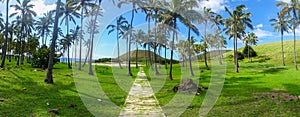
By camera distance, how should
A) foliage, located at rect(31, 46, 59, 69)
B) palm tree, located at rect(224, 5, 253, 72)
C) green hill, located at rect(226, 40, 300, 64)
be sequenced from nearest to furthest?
foliage, located at rect(31, 46, 59, 69) < palm tree, located at rect(224, 5, 253, 72) < green hill, located at rect(226, 40, 300, 64)

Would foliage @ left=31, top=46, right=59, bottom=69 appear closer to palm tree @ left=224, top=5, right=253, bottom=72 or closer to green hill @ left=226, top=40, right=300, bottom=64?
palm tree @ left=224, top=5, right=253, bottom=72

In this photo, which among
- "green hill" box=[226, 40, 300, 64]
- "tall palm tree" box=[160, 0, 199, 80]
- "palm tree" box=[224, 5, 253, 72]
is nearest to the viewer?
"tall palm tree" box=[160, 0, 199, 80]

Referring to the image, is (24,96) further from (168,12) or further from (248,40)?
(248,40)

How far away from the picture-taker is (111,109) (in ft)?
44.6

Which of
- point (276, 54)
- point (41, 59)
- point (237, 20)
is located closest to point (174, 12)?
point (237, 20)

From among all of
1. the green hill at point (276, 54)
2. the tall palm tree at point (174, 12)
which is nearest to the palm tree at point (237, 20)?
the tall palm tree at point (174, 12)

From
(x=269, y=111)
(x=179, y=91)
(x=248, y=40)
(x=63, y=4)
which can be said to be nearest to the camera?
(x=269, y=111)

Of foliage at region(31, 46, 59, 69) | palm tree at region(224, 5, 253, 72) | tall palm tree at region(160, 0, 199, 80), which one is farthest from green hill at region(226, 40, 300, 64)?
foliage at region(31, 46, 59, 69)

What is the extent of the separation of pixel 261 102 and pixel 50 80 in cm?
1875

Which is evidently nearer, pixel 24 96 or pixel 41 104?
pixel 41 104

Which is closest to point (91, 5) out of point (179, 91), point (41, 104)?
point (179, 91)

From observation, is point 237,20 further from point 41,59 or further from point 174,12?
point 41,59

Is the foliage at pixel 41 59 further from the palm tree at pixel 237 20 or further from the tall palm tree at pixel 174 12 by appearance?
the palm tree at pixel 237 20

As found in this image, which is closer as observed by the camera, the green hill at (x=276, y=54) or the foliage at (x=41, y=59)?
the foliage at (x=41, y=59)
